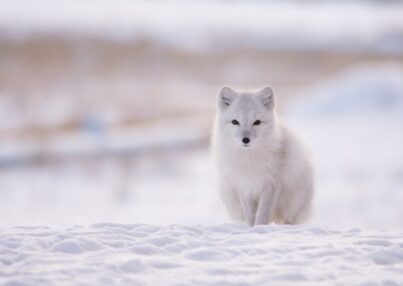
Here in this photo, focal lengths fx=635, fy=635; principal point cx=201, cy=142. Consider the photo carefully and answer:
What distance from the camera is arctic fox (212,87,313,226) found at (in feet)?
17.5

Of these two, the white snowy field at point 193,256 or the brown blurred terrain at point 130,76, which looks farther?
the brown blurred terrain at point 130,76

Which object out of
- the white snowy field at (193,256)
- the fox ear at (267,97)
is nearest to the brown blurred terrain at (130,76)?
the fox ear at (267,97)

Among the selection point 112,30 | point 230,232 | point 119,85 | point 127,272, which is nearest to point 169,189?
point 119,85

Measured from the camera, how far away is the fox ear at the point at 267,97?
5.52 meters

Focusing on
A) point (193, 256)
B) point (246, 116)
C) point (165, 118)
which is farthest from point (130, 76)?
point (193, 256)

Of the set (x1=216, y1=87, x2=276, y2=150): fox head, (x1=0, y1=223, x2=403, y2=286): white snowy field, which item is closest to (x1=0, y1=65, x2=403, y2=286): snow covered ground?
(x1=0, y1=223, x2=403, y2=286): white snowy field

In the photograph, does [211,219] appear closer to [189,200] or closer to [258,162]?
[189,200]

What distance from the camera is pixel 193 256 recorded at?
12.1 feet

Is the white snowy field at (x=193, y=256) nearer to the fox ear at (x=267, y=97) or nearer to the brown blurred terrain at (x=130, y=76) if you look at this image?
the fox ear at (x=267, y=97)

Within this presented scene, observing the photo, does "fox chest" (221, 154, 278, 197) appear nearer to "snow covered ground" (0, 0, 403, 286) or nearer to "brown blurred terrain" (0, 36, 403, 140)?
"snow covered ground" (0, 0, 403, 286)

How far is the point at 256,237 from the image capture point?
4184 millimetres

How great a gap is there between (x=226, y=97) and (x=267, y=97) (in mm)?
360

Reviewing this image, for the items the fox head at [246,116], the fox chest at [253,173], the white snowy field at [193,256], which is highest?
the fox head at [246,116]

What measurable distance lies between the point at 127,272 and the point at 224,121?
2355 millimetres
